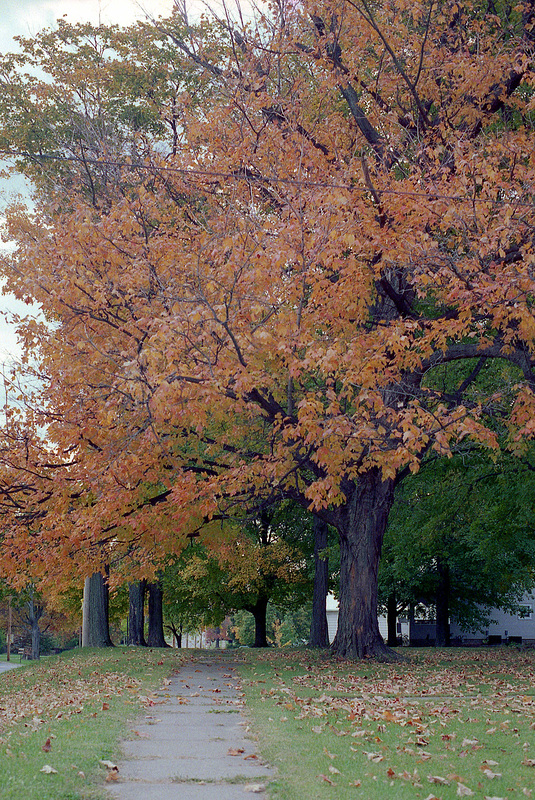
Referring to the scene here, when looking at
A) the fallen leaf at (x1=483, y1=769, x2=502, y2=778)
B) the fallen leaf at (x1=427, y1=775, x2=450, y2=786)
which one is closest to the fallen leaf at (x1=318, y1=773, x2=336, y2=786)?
the fallen leaf at (x1=427, y1=775, x2=450, y2=786)

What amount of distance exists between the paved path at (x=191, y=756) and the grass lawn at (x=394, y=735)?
24cm

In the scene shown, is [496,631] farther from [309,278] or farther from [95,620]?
[309,278]

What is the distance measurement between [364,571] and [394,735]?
32.6 feet

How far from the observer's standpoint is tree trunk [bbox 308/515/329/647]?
29094mm

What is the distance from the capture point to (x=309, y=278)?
1281 cm

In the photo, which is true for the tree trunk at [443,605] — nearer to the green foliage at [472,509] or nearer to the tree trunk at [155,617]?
the green foliage at [472,509]

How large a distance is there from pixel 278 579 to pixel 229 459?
861 inches

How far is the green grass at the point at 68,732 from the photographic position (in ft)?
16.8

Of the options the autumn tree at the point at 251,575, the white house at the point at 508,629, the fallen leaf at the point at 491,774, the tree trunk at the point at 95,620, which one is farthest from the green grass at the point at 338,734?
the white house at the point at 508,629

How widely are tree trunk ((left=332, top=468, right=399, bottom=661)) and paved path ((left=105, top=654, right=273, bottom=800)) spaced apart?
677 cm

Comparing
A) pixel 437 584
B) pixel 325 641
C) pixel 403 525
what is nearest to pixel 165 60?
pixel 403 525

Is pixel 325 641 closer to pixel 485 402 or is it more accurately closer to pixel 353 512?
pixel 353 512

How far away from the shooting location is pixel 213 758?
653 centimetres

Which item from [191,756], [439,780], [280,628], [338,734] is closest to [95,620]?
[338,734]
